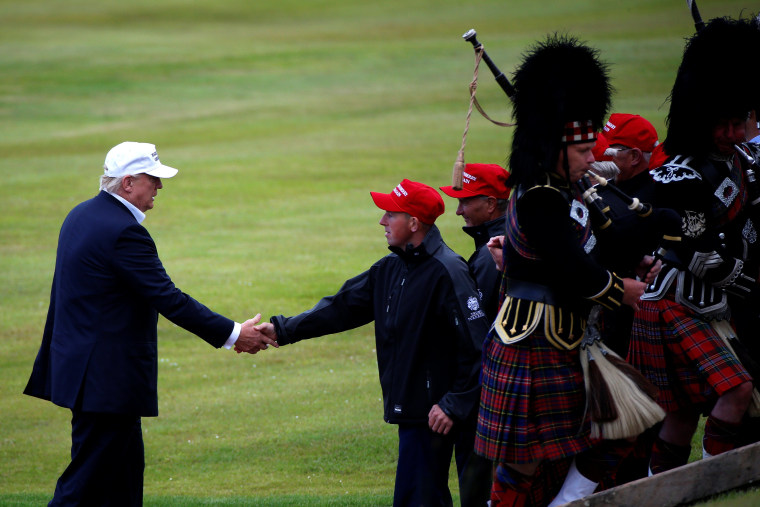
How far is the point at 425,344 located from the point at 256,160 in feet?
58.8

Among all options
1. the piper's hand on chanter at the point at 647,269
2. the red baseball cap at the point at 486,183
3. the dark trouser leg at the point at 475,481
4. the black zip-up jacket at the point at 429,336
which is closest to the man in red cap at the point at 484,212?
the red baseball cap at the point at 486,183

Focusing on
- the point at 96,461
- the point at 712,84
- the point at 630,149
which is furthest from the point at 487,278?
the point at 96,461

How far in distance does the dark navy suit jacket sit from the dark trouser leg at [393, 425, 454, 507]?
1.34 metres

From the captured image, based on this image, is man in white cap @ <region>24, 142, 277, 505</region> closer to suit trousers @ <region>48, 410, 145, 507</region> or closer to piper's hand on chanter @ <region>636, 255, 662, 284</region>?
suit trousers @ <region>48, 410, 145, 507</region>

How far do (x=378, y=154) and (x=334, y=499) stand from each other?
16992 mm

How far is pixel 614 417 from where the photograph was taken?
171 inches

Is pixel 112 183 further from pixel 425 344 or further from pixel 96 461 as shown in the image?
pixel 425 344

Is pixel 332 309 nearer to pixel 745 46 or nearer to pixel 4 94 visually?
pixel 745 46

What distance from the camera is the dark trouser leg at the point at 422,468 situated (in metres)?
5.14

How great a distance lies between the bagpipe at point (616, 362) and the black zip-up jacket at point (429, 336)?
2.25 ft

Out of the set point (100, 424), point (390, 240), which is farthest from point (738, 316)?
point (100, 424)

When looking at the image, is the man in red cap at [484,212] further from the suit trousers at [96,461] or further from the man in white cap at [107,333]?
the suit trousers at [96,461]

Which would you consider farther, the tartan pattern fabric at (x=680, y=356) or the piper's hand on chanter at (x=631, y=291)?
the tartan pattern fabric at (x=680, y=356)

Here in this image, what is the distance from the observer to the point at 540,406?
14.7 feet
